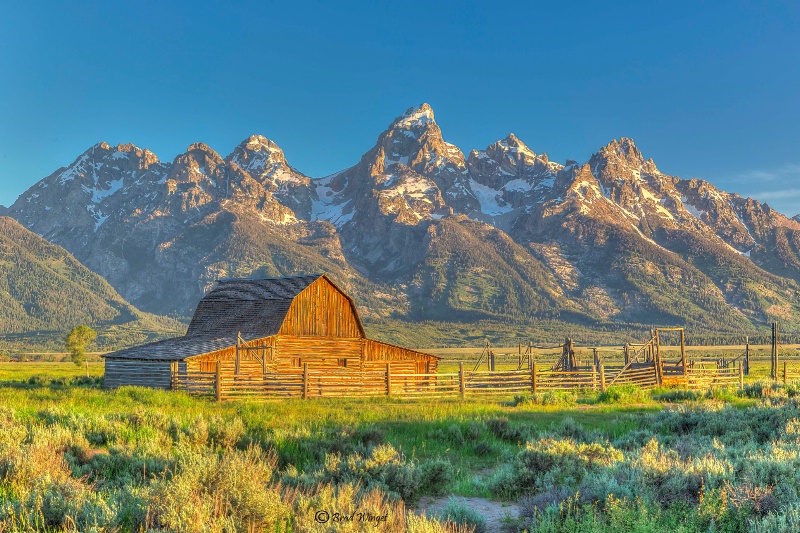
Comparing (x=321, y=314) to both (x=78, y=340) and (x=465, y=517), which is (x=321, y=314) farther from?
(x=78, y=340)

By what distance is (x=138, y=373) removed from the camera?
30.7 metres

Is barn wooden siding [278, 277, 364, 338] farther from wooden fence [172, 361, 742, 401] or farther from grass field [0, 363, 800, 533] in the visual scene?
grass field [0, 363, 800, 533]

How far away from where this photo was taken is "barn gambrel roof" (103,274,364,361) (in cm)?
3266

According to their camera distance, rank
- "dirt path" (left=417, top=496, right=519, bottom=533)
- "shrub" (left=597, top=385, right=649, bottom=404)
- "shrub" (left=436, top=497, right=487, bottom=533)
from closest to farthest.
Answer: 1. "shrub" (left=436, top=497, right=487, bottom=533)
2. "dirt path" (left=417, top=496, right=519, bottom=533)
3. "shrub" (left=597, top=385, right=649, bottom=404)

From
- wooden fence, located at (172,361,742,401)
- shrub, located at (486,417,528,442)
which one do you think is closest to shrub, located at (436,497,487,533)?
shrub, located at (486,417,528,442)

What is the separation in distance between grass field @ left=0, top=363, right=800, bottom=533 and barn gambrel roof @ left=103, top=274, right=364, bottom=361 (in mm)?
16679

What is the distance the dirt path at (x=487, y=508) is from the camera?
7.63 m

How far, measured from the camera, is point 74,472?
8.64 m

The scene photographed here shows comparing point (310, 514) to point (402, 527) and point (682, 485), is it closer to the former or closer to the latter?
point (402, 527)

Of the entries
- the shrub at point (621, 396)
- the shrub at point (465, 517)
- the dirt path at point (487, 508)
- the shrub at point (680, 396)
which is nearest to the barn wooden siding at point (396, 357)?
the shrub at point (621, 396)

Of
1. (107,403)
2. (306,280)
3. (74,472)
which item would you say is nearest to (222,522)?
(74,472)

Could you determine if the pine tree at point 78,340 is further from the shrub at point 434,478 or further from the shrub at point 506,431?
the shrub at point 434,478

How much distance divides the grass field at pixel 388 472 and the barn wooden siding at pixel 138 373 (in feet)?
44.9

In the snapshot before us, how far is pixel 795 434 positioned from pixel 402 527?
348 inches
